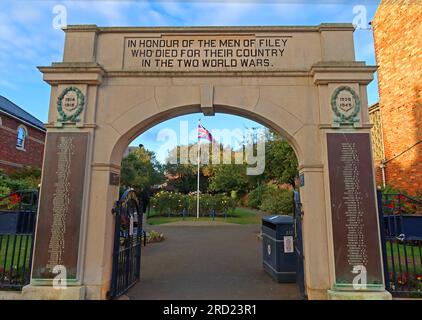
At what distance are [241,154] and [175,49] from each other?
1109 inches

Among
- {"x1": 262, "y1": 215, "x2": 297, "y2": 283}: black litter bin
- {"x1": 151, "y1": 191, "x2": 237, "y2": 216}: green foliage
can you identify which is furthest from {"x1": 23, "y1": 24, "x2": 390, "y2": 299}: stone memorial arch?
{"x1": 151, "y1": 191, "x2": 237, "y2": 216}: green foliage

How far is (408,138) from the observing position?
1225 cm

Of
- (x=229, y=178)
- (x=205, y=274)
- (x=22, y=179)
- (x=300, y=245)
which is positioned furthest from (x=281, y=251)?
(x=229, y=178)

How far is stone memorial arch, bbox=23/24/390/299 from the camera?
16.3 feet

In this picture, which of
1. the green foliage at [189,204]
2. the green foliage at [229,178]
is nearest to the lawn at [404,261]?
the green foliage at [189,204]

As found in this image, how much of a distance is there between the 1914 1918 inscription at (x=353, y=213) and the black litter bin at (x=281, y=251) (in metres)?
1.81

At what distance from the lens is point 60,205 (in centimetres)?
518

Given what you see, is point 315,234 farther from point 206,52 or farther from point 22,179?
point 22,179

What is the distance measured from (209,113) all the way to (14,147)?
1971 centimetres

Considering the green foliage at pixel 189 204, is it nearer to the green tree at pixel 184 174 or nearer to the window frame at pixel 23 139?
the window frame at pixel 23 139
